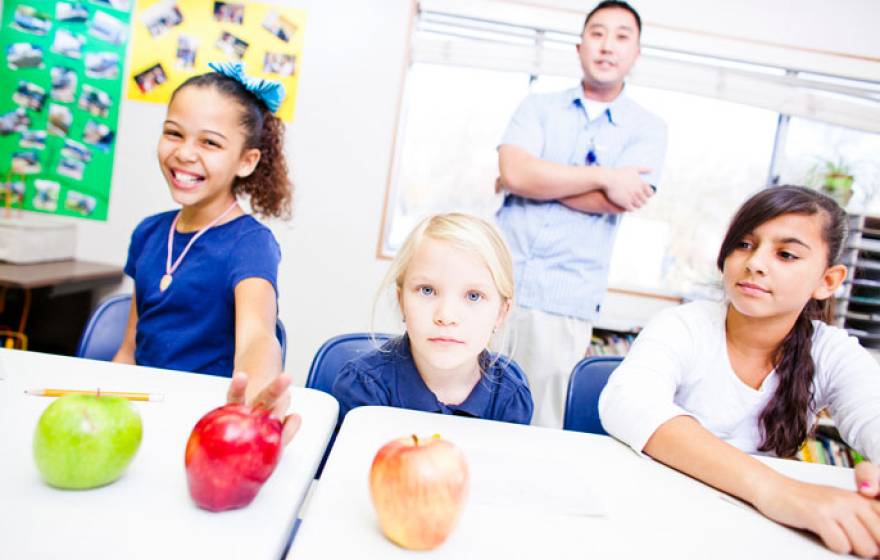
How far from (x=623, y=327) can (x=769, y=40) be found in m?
1.75

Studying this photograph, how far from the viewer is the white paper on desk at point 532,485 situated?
73 cm

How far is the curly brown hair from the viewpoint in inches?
54.5

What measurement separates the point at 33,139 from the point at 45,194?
0.94 ft

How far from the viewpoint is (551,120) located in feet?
6.56

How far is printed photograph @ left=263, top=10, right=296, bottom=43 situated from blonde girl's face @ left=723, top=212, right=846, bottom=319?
2.59 m

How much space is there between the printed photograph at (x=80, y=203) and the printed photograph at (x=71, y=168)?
0.09 meters

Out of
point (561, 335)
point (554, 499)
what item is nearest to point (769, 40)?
point (561, 335)

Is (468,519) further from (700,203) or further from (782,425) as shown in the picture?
(700,203)

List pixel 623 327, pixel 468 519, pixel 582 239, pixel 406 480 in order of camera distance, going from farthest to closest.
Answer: pixel 623 327 → pixel 582 239 → pixel 468 519 → pixel 406 480

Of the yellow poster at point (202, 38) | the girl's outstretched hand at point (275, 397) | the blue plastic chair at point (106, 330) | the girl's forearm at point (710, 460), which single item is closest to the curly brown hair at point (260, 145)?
the blue plastic chair at point (106, 330)

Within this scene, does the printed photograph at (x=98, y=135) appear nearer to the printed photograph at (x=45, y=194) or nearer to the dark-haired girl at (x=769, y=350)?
the printed photograph at (x=45, y=194)

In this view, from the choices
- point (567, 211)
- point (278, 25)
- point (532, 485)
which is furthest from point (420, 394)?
point (278, 25)

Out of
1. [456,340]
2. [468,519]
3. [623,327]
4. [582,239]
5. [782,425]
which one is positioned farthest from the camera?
[623,327]

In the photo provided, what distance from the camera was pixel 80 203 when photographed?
10.3ft
